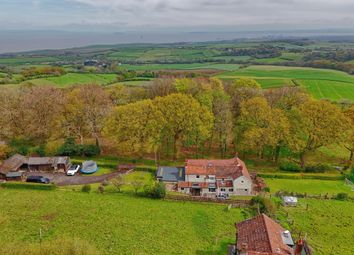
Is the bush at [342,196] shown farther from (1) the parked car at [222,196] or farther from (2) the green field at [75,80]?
(2) the green field at [75,80]

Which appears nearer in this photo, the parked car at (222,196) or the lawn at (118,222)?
the lawn at (118,222)

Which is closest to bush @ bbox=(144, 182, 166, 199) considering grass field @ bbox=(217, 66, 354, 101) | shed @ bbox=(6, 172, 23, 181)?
shed @ bbox=(6, 172, 23, 181)

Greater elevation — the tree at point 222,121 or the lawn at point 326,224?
the tree at point 222,121

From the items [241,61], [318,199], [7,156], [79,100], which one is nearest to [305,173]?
[318,199]

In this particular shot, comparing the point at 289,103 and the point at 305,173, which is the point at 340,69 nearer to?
the point at 289,103

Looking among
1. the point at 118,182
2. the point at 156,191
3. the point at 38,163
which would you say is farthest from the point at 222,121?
the point at 38,163

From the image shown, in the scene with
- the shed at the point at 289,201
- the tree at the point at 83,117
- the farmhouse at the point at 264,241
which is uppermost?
the tree at the point at 83,117

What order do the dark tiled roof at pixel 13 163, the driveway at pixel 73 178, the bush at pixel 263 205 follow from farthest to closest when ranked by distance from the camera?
the dark tiled roof at pixel 13 163, the driveway at pixel 73 178, the bush at pixel 263 205

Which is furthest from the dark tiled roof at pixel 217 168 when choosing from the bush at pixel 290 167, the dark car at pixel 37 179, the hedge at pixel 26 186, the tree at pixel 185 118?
the dark car at pixel 37 179
